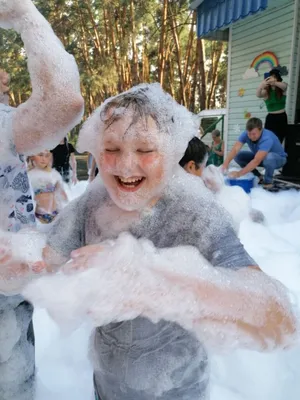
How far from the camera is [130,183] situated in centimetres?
102

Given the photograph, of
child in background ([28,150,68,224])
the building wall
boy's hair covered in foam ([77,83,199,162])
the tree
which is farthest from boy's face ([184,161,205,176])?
the tree

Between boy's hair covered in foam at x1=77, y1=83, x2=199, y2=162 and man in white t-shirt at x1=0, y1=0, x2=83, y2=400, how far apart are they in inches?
6.1

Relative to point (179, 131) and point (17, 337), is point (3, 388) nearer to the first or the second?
point (17, 337)

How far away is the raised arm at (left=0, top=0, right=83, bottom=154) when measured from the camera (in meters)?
1.19

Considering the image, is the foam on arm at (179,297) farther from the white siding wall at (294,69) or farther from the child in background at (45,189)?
the white siding wall at (294,69)

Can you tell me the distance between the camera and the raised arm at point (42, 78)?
1.19 metres

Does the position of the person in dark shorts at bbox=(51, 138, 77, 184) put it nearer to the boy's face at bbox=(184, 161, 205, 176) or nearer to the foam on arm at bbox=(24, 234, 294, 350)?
the boy's face at bbox=(184, 161, 205, 176)

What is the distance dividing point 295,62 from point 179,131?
20.7 feet

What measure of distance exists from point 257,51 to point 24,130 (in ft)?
24.2

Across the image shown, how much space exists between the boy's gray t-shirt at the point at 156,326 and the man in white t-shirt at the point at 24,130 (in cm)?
31

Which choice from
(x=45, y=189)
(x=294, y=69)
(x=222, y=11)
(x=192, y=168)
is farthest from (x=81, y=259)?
(x=222, y=11)

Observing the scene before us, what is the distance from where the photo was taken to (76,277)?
0.89m

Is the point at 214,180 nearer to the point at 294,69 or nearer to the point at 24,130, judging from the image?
the point at 24,130

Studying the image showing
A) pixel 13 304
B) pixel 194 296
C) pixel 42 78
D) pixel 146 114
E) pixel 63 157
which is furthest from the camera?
pixel 63 157
